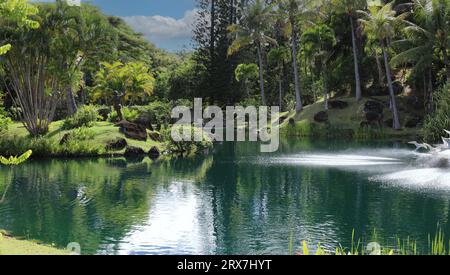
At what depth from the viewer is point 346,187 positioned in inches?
996

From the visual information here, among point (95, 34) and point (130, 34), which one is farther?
point (130, 34)

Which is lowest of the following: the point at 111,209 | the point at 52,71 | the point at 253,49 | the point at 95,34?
the point at 111,209

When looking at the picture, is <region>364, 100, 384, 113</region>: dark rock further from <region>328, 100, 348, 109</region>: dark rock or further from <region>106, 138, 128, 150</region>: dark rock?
<region>106, 138, 128, 150</region>: dark rock

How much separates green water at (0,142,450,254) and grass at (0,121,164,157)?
7.68ft

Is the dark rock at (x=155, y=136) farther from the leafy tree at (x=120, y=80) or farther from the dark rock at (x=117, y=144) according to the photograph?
the leafy tree at (x=120, y=80)

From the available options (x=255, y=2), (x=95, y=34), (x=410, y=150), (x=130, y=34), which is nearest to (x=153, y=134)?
(x=95, y=34)

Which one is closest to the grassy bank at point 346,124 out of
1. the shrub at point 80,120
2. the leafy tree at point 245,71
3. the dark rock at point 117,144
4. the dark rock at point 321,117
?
the dark rock at point 321,117

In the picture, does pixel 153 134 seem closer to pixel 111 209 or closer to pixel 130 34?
pixel 111 209

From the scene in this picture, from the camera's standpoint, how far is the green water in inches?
629

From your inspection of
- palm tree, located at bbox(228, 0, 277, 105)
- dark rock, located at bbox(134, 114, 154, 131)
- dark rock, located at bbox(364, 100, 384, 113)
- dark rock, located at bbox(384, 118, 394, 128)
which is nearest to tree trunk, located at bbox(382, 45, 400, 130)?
dark rock, located at bbox(384, 118, 394, 128)

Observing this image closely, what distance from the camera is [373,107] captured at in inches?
2205

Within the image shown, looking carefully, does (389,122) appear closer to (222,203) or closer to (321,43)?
(321,43)

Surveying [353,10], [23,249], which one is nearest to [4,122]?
[23,249]

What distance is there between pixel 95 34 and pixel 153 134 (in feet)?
32.2
